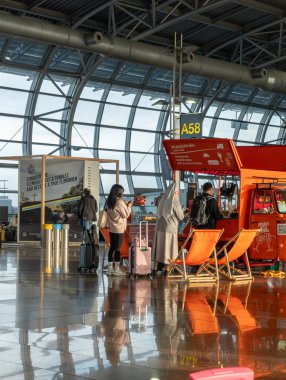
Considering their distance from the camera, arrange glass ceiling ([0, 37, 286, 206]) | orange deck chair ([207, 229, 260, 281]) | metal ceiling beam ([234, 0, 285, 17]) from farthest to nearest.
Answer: glass ceiling ([0, 37, 286, 206]) < metal ceiling beam ([234, 0, 285, 17]) < orange deck chair ([207, 229, 260, 281])

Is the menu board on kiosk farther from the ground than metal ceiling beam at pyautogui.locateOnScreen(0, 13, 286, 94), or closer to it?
closer to it

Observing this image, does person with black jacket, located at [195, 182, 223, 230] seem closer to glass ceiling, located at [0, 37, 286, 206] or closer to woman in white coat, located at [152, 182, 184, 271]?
woman in white coat, located at [152, 182, 184, 271]

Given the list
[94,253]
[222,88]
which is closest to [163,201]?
[94,253]

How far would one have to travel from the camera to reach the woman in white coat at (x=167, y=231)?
12984 millimetres

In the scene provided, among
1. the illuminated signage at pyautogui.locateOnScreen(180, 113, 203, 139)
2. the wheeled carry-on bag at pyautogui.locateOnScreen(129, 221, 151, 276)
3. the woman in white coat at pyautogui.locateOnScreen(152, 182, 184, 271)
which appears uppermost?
the illuminated signage at pyautogui.locateOnScreen(180, 113, 203, 139)

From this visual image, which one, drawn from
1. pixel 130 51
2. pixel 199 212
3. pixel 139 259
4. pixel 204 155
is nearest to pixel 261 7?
pixel 130 51

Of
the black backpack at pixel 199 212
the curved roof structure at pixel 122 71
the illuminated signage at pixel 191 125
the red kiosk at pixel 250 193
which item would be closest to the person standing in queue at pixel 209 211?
the black backpack at pixel 199 212

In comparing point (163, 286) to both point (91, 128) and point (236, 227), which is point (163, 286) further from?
point (91, 128)

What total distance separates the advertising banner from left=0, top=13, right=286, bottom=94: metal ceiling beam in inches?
135

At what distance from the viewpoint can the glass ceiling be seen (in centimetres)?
2675

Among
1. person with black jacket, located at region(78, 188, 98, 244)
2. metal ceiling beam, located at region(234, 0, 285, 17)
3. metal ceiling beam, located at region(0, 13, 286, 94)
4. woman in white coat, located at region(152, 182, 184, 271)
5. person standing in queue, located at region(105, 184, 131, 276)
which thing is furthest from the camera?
metal ceiling beam, located at region(234, 0, 285, 17)

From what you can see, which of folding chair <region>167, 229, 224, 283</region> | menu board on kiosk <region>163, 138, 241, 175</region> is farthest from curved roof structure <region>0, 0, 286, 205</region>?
folding chair <region>167, 229, 224, 283</region>

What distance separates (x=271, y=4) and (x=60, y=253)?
12.0m

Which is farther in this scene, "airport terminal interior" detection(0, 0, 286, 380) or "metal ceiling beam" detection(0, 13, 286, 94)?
"metal ceiling beam" detection(0, 13, 286, 94)
